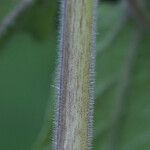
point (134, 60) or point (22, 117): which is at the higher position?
point (134, 60)

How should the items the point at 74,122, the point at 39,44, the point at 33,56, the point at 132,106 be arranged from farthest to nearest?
the point at 33,56 → the point at 39,44 → the point at 132,106 → the point at 74,122

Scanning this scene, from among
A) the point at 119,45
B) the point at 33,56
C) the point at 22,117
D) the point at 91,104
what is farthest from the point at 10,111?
the point at 91,104

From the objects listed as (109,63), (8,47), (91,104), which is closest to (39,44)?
(8,47)

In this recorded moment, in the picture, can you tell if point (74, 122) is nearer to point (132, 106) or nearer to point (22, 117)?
point (132, 106)

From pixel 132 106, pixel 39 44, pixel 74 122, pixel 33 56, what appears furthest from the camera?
pixel 33 56

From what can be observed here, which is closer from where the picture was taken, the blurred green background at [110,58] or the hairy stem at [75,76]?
the hairy stem at [75,76]

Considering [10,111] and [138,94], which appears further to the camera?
[10,111]

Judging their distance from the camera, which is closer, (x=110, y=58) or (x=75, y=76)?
(x=75, y=76)

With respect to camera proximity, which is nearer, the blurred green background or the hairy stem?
the hairy stem
